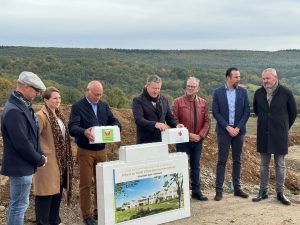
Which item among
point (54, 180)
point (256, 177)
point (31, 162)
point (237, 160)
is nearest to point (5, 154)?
point (31, 162)

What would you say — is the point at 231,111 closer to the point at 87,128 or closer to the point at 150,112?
the point at 150,112

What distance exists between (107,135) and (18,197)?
49.9 inches

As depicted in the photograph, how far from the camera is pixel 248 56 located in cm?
6053

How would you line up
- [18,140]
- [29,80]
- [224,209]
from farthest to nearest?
[224,209]
[29,80]
[18,140]

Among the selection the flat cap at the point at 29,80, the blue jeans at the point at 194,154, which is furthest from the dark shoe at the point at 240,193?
the flat cap at the point at 29,80

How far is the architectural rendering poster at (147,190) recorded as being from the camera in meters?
5.54

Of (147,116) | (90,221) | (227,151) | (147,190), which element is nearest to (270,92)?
(227,151)

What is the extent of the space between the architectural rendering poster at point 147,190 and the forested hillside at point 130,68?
11.0 m

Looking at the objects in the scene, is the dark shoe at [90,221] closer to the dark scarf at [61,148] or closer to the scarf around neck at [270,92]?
the dark scarf at [61,148]

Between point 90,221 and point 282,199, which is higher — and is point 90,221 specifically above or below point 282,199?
above

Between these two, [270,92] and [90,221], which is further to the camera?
[270,92]

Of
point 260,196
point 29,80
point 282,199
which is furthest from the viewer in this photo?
point 260,196

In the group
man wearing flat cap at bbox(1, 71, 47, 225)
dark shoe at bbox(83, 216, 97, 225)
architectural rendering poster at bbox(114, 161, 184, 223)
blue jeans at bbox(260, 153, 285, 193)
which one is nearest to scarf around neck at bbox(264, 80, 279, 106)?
blue jeans at bbox(260, 153, 285, 193)

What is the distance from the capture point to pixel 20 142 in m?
4.33
